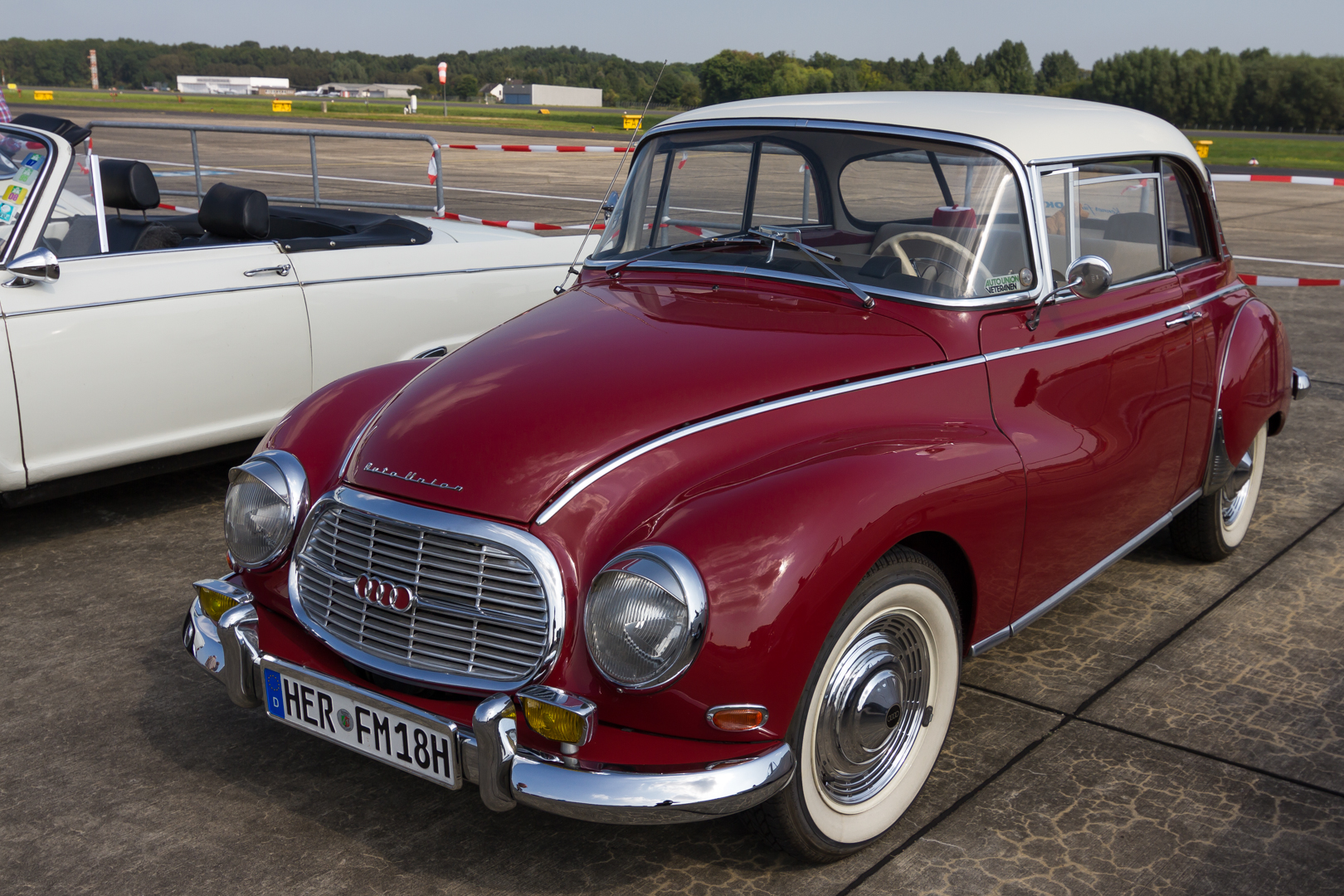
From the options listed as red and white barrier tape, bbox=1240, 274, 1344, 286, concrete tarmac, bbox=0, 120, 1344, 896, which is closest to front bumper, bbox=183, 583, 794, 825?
concrete tarmac, bbox=0, 120, 1344, 896

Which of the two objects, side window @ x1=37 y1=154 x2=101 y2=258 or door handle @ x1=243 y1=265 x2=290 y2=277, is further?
door handle @ x1=243 y1=265 x2=290 y2=277

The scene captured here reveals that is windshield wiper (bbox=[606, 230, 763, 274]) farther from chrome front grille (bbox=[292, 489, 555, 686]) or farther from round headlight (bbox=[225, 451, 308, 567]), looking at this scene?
chrome front grille (bbox=[292, 489, 555, 686])

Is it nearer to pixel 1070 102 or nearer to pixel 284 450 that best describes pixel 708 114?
pixel 1070 102

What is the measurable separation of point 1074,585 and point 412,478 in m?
2.05

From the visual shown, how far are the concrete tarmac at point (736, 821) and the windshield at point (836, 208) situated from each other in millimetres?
1347

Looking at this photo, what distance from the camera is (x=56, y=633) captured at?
3.86 metres

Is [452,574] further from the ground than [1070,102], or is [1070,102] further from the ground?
[1070,102]

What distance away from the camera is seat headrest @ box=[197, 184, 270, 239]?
521cm

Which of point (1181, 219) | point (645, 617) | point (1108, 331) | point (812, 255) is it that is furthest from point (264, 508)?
point (1181, 219)

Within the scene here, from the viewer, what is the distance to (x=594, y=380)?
2867 mm

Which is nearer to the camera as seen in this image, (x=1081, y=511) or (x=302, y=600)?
(x=302, y=600)

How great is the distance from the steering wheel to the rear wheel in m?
1.63

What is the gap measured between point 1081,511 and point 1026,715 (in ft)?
2.10

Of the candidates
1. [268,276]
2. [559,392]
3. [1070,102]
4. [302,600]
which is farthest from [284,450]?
[1070,102]
